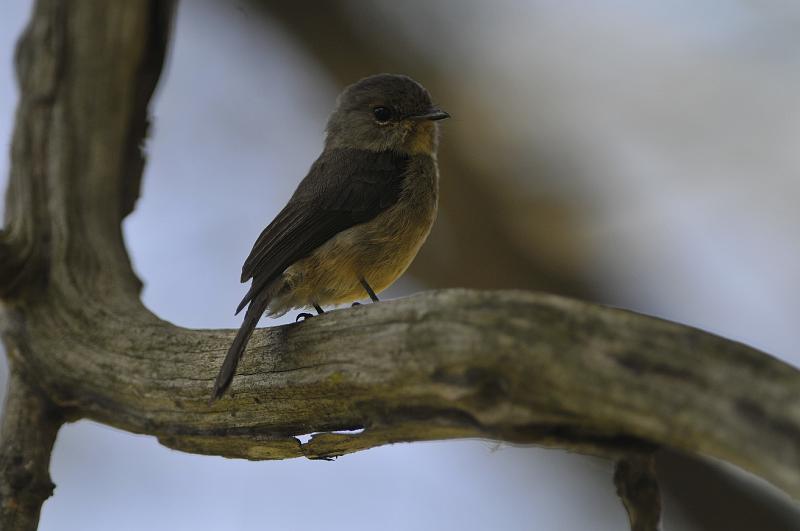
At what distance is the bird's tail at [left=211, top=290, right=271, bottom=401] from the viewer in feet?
10.2

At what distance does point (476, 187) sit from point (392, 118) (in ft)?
3.62

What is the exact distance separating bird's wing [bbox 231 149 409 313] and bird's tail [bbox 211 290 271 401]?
18cm

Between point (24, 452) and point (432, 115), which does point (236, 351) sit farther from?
point (432, 115)

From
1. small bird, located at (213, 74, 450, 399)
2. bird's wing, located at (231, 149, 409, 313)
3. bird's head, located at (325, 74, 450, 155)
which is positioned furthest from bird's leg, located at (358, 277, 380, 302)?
bird's head, located at (325, 74, 450, 155)

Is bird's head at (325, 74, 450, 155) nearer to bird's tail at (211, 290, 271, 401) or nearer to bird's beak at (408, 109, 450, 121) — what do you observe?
bird's beak at (408, 109, 450, 121)

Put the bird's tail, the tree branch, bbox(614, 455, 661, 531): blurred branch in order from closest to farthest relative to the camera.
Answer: bbox(614, 455, 661, 531): blurred branch < the bird's tail < the tree branch

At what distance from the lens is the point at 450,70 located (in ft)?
18.6

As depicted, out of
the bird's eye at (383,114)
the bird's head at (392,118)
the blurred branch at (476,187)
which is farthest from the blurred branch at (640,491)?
the blurred branch at (476,187)

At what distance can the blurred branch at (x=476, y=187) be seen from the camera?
222 inches

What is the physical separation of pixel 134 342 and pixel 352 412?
108 cm

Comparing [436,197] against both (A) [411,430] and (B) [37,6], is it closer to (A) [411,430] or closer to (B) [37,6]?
(A) [411,430]

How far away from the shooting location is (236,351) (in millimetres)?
3201

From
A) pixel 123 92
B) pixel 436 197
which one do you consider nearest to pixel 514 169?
pixel 436 197

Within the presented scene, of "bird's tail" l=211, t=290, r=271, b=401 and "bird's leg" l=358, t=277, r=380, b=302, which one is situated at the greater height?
"bird's leg" l=358, t=277, r=380, b=302
